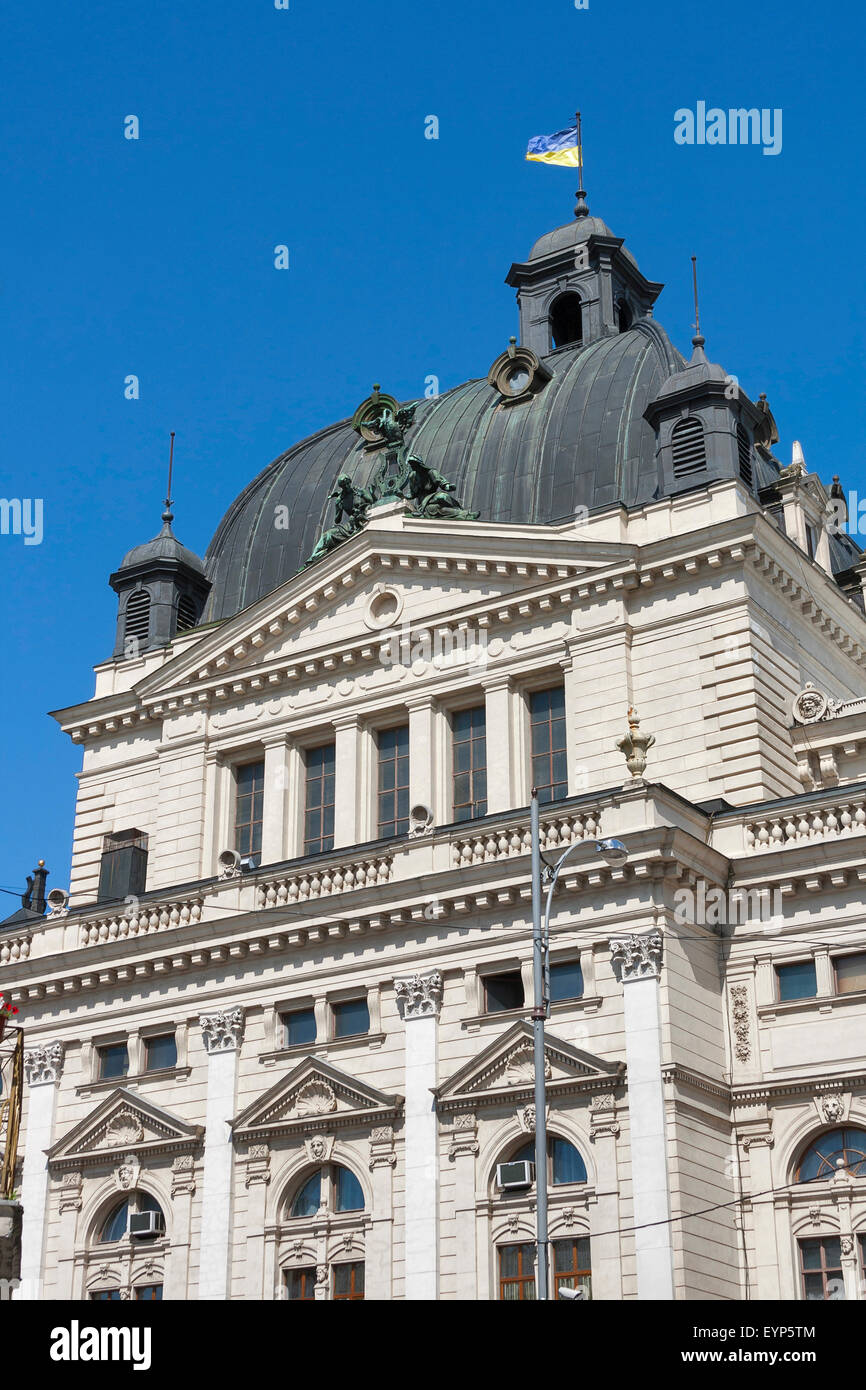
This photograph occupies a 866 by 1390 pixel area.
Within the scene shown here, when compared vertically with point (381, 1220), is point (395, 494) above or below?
above

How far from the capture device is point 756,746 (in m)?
39.7

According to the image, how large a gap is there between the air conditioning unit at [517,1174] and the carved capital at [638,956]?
409cm

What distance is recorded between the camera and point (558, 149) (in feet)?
202

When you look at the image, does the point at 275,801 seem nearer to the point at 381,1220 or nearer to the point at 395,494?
the point at 395,494

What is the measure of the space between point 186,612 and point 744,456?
17300mm

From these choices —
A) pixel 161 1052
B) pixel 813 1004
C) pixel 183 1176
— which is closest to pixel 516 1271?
pixel 813 1004

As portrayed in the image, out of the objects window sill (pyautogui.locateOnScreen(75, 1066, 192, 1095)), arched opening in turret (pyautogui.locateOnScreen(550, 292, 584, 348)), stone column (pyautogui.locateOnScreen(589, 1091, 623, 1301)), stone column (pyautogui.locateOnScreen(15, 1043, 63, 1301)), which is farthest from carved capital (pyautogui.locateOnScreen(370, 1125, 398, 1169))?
arched opening in turret (pyautogui.locateOnScreen(550, 292, 584, 348))

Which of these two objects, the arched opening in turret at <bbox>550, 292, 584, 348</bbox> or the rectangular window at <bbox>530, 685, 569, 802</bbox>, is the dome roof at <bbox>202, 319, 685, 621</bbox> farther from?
the rectangular window at <bbox>530, 685, 569, 802</bbox>

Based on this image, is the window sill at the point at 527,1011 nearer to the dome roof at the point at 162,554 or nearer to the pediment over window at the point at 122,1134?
the pediment over window at the point at 122,1134

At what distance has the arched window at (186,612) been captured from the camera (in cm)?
5225

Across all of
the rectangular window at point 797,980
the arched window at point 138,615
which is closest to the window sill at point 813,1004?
the rectangular window at point 797,980

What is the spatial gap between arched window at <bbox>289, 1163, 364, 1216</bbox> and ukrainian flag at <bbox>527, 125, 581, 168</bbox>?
37284 mm
